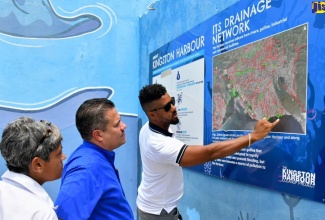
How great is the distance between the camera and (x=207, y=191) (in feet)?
11.8

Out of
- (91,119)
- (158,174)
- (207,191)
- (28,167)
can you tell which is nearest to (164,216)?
(158,174)

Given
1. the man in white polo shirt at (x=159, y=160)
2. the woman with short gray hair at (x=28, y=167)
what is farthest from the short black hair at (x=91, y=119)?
the man in white polo shirt at (x=159, y=160)

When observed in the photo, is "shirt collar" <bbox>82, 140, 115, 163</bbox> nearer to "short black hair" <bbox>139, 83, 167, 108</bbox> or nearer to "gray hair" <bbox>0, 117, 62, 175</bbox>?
"gray hair" <bbox>0, 117, 62, 175</bbox>

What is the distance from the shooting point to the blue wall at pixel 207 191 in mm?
2582

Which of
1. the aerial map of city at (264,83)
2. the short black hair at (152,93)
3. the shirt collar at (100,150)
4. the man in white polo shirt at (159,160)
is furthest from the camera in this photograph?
the short black hair at (152,93)

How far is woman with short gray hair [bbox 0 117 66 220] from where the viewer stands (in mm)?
1435

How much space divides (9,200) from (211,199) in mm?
2333

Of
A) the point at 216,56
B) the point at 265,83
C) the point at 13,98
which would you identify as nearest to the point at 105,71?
the point at 13,98

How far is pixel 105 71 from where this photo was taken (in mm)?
5562

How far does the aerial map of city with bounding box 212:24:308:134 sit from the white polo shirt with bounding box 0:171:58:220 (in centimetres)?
152

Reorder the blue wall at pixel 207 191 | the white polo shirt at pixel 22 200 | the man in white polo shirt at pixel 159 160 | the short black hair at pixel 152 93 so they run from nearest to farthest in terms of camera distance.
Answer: the white polo shirt at pixel 22 200 → the blue wall at pixel 207 191 → the man in white polo shirt at pixel 159 160 → the short black hair at pixel 152 93

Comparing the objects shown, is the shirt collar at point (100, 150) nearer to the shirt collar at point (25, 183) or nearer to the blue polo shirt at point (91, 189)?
the blue polo shirt at point (91, 189)

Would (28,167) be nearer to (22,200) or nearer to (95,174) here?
(22,200)

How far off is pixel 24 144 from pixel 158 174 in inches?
59.1
